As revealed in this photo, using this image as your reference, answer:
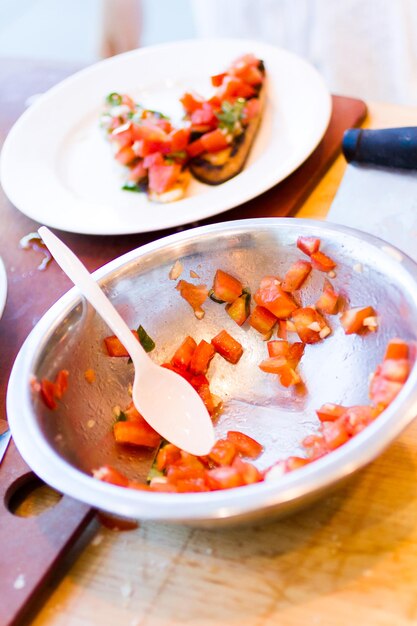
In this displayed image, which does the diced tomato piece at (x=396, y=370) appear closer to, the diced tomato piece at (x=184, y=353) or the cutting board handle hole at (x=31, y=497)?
the diced tomato piece at (x=184, y=353)

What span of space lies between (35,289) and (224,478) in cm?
62

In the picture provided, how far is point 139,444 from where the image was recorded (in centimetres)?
94

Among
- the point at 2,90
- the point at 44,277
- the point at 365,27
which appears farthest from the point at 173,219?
the point at 365,27

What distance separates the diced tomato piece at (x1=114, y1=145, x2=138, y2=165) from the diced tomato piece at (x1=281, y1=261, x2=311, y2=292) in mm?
619

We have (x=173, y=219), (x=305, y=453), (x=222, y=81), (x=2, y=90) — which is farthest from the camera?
(x=2, y=90)

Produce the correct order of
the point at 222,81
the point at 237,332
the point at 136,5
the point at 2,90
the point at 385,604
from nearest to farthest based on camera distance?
1. the point at 385,604
2. the point at 237,332
3. the point at 222,81
4. the point at 2,90
5. the point at 136,5

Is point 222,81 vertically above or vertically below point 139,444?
above

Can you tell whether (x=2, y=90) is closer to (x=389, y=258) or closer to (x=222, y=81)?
(x=222, y=81)

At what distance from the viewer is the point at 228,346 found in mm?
1046

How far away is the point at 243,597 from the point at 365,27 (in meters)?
1.82

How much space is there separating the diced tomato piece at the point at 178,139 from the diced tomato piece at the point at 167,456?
78 centimetres

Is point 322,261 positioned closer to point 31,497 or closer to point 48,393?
point 48,393

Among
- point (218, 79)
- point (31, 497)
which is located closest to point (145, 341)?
point (31, 497)

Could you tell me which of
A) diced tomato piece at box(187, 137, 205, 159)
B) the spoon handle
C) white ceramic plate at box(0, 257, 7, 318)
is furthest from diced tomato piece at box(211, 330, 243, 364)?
diced tomato piece at box(187, 137, 205, 159)
